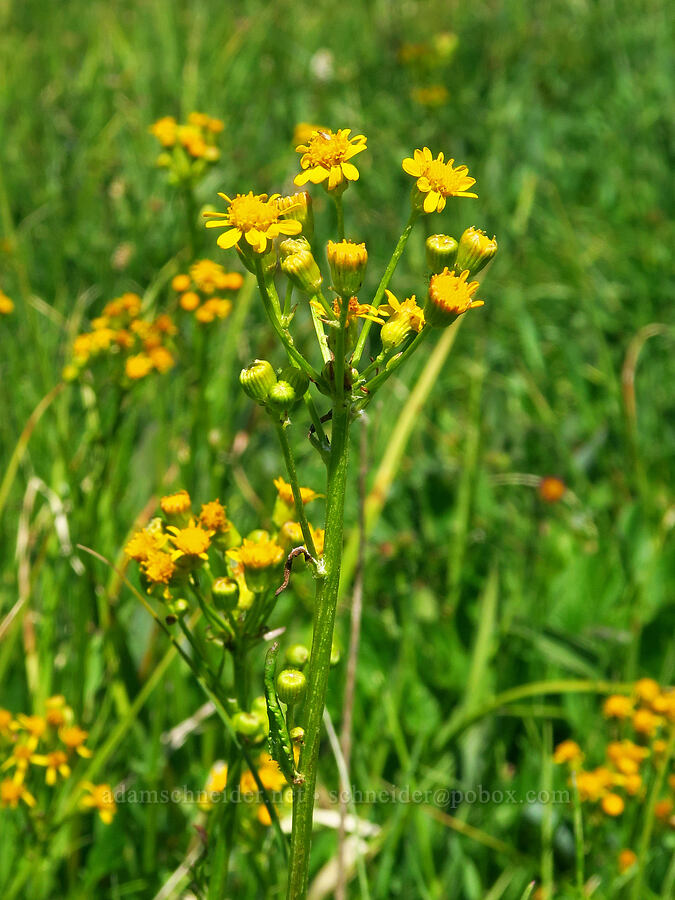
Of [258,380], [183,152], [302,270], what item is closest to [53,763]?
[258,380]

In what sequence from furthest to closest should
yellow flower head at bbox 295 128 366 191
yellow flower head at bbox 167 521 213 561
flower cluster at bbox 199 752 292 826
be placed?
flower cluster at bbox 199 752 292 826, yellow flower head at bbox 167 521 213 561, yellow flower head at bbox 295 128 366 191

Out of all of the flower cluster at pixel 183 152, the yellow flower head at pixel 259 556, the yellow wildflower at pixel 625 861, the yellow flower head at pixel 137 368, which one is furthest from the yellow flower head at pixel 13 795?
the flower cluster at pixel 183 152

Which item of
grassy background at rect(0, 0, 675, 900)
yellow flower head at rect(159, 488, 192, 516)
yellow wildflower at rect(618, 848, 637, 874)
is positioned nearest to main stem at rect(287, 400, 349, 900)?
yellow flower head at rect(159, 488, 192, 516)

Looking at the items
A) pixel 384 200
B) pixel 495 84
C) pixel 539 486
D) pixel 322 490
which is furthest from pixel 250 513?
pixel 495 84

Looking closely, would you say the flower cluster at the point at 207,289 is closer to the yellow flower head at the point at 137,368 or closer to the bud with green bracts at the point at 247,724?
the yellow flower head at the point at 137,368

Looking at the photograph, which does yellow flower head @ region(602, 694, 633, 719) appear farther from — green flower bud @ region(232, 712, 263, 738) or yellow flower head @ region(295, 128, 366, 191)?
yellow flower head @ region(295, 128, 366, 191)

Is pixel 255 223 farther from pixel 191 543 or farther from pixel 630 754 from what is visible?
pixel 630 754

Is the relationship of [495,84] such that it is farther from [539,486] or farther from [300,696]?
[300,696]
